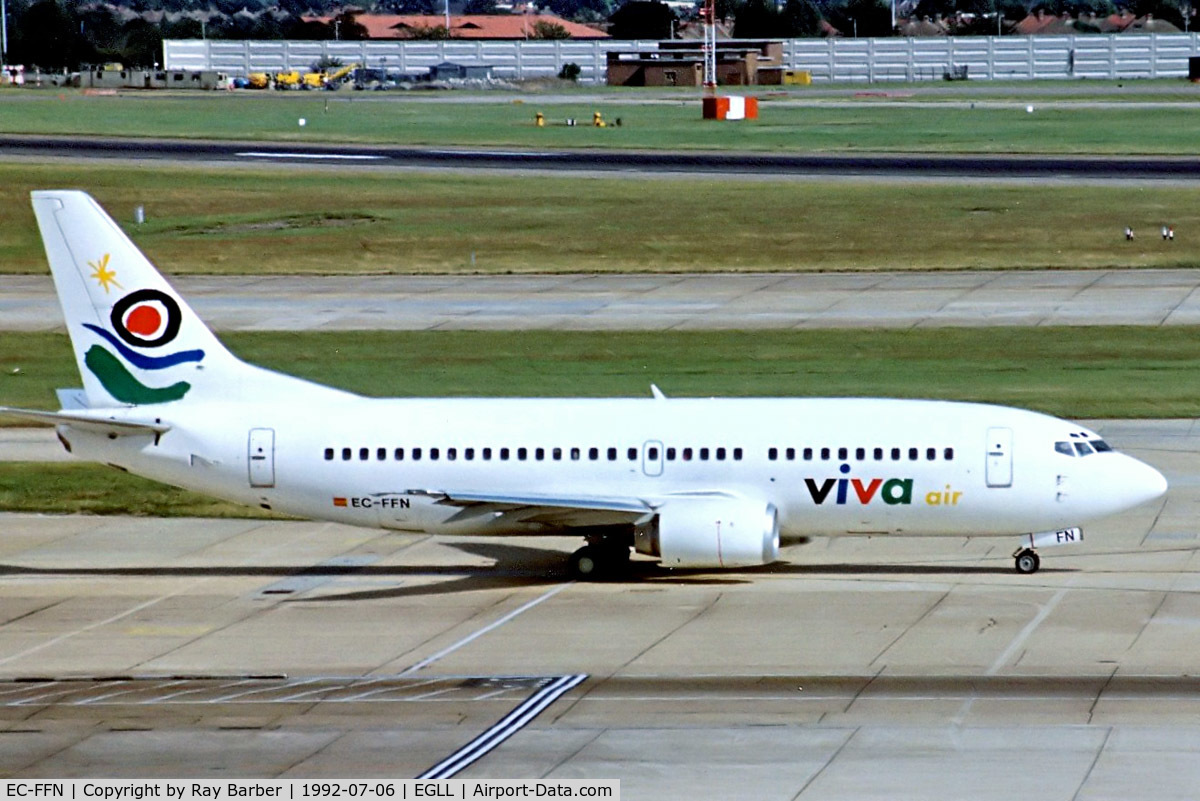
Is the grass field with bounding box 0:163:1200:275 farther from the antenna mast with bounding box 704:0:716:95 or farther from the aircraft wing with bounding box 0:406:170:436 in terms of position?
the antenna mast with bounding box 704:0:716:95

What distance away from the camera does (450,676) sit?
30.7m

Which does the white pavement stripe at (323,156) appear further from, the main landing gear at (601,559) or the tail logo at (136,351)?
the main landing gear at (601,559)

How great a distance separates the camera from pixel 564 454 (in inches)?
1476

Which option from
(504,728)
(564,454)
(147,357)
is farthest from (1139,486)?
(147,357)

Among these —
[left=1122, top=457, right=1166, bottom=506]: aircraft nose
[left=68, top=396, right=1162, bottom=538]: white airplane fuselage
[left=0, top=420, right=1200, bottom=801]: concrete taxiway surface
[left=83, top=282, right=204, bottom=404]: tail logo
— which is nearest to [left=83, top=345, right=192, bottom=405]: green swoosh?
[left=83, top=282, right=204, bottom=404]: tail logo

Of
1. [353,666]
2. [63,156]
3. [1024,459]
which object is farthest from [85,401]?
[63,156]

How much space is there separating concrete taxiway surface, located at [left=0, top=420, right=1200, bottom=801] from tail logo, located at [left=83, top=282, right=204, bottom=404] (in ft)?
12.5

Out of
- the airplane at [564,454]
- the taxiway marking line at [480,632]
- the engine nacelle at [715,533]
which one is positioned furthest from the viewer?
the airplane at [564,454]

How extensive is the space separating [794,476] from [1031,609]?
519 cm

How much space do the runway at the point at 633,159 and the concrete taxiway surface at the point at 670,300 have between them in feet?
104

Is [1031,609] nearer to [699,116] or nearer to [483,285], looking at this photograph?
[483,285]

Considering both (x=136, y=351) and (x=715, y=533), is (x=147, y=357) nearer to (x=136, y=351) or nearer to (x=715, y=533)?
(x=136, y=351)

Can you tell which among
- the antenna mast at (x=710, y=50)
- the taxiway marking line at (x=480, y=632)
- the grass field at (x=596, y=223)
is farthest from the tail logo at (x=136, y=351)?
the antenna mast at (x=710, y=50)

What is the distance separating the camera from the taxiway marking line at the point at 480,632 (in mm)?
31438
